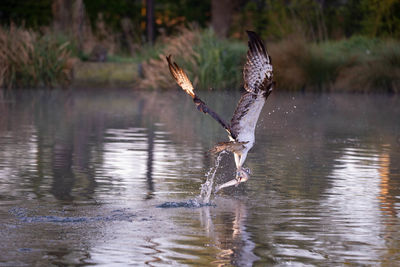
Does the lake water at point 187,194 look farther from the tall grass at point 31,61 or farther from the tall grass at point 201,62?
the tall grass at point 201,62

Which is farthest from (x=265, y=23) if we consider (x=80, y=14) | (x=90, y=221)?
(x=90, y=221)

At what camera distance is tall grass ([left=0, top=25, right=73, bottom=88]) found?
31719mm

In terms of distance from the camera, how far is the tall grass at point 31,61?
31.7 m

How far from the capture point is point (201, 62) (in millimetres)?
32594

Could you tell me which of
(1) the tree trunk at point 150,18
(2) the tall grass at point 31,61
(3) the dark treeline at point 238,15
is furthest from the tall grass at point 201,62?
(1) the tree trunk at point 150,18

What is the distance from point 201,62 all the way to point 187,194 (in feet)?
72.9

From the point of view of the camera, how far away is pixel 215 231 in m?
8.41

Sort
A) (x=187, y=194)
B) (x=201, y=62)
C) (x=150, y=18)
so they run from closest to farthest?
(x=187, y=194) < (x=201, y=62) < (x=150, y=18)

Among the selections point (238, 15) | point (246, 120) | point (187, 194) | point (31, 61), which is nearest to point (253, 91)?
point (246, 120)

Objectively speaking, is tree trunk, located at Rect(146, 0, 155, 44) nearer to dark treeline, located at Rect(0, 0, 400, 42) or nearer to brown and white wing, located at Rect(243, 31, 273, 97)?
dark treeline, located at Rect(0, 0, 400, 42)

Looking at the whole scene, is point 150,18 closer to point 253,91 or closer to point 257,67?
point 257,67

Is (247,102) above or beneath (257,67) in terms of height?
beneath

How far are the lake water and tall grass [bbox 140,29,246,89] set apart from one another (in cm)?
1108

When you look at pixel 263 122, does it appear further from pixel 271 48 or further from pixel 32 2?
pixel 32 2
